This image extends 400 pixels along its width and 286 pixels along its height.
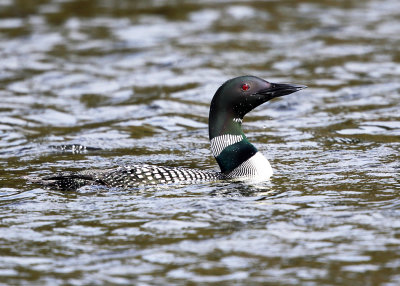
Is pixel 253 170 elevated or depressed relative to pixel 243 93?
depressed

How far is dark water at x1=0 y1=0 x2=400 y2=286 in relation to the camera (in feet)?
16.2

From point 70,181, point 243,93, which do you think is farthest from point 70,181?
point 243,93

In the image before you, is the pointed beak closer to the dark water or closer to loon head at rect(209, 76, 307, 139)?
loon head at rect(209, 76, 307, 139)

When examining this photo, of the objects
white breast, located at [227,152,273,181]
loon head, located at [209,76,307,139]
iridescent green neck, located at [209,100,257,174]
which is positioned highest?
loon head, located at [209,76,307,139]

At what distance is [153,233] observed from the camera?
549 cm

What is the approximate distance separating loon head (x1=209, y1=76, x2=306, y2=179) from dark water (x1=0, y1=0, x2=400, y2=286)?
0.27 metres

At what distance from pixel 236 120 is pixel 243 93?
0.27m

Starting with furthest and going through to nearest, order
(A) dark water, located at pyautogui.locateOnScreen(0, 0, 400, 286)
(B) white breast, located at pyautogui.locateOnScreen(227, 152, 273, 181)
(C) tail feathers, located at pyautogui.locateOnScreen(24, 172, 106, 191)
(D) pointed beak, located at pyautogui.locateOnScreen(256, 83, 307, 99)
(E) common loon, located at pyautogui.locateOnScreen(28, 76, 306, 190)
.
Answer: (D) pointed beak, located at pyautogui.locateOnScreen(256, 83, 307, 99), (B) white breast, located at pyautogui.locateOnScreen(227, 152, 273, 181), (E) common loon, located at pyautogui.locateOnScreen(28, 76, 306, 190), (C) tail feathers, located at pyautogui.locateOnScreen(24, 172, 106, 191), (A) dark water, located at pyautogui.locateOnScreen(0, 0, 400, 286)

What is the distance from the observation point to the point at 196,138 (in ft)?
31.0

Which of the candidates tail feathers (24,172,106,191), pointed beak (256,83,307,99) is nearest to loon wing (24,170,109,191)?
tail feathers (24,172,106,191)

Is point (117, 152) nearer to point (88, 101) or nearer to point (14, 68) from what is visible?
point (88, 101)

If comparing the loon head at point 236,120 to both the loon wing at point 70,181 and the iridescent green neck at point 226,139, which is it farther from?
the loon wing at point 70,181

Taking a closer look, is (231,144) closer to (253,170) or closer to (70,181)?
(253,170)

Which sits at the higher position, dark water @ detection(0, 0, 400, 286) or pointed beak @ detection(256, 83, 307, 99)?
pointed beak @ detection(256, 83, 307, 99)
